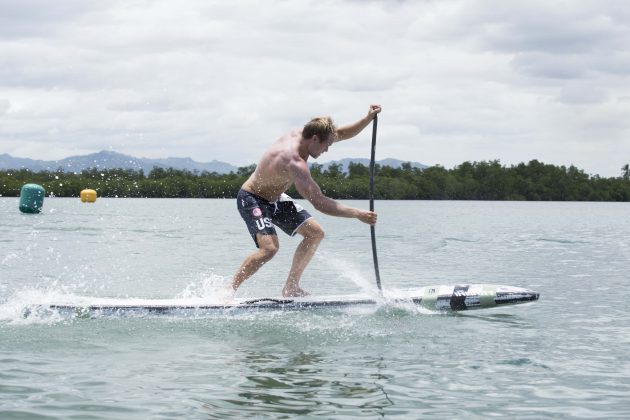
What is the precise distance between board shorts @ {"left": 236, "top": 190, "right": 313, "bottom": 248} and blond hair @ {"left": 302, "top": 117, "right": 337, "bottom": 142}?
3.65 feet

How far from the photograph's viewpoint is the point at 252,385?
7.50 meters

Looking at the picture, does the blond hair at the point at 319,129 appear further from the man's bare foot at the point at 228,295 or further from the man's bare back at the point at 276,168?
the man's bare foot at the point at 228,295

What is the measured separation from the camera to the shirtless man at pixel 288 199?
9.92m

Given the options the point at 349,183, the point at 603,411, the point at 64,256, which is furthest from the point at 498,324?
the point at 349,183

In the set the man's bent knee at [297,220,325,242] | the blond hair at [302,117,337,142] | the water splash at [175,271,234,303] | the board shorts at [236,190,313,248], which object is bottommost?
the water splash at [175,271,234,303]

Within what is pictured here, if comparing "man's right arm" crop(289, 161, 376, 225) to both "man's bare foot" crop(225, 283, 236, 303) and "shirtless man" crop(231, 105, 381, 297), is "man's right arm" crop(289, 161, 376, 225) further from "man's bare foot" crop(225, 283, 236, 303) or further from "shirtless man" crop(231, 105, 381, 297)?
"man's bare foot" crop(225, 283, 236, 303)

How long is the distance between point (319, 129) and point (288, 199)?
4.06ft

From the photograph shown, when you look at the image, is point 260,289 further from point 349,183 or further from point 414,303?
point 349,183

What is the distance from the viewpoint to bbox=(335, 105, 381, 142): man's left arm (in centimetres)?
1088

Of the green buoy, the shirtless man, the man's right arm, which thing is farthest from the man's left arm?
the green buoy

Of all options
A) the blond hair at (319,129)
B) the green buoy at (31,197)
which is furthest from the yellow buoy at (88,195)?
the blond hair at (319,129)

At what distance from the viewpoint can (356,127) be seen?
10.9 m

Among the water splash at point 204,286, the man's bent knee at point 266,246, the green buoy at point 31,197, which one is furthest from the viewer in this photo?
the green buoy at point 31,197

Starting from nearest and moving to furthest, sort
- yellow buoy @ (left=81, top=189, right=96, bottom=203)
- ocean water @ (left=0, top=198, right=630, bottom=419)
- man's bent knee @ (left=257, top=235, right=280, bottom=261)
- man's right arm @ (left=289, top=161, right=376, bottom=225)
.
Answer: ocean water @ (left=0, top=198, right=630, bottom=419)
man's right arm @ (left=289, top=161, right=376, bottom=225)
man's bent knee @ (left=257, top=235, right=280, bottom=261)
yellow buoy @ (left=81, top=189, right=96, bottom=203)
